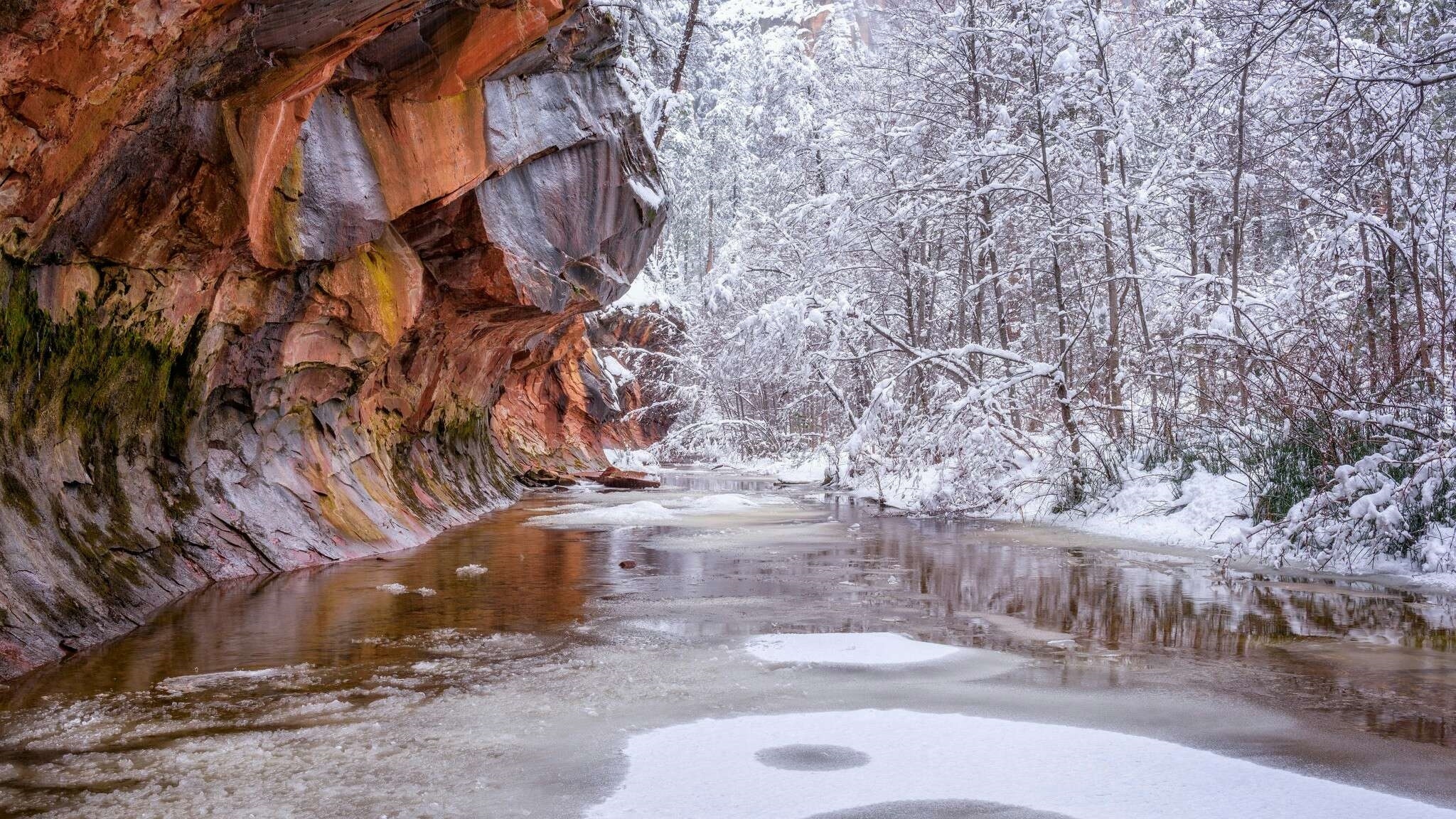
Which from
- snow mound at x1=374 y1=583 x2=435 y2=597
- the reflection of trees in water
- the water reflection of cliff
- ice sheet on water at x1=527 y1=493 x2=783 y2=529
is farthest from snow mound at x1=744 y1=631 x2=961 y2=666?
ice sheet on water at x1=527 y1=493 x2=783 y2=529

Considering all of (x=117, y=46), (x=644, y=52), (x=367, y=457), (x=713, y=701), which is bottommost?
(x=713, y=701)

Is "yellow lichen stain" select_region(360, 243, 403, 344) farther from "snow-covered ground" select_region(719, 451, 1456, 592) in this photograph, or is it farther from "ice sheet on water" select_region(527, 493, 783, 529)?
"snow-covered ground" select_region(719, 451, 1456, 592)

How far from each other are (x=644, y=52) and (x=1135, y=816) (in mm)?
19836

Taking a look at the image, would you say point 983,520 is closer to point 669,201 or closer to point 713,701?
point 669,201

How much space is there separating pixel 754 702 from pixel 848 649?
1.33 meters

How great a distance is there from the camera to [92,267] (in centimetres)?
689

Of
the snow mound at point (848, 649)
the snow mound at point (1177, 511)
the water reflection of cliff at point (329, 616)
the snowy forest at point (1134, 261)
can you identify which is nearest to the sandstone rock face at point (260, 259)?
the water reflection of cliff at point (329, 616)

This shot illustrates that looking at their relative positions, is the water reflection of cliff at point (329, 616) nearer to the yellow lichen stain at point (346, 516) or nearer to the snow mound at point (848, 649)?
the yellow lichen stain at point (346, 516)

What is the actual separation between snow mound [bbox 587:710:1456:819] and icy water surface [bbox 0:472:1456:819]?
15mm

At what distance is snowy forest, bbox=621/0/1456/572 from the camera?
28.6 ft

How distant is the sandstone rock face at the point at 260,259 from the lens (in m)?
5.83

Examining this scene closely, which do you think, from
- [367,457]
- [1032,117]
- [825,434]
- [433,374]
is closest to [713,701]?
[367,457]

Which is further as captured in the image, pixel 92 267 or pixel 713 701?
pixel 92 267

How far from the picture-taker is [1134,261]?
15.7 meters
